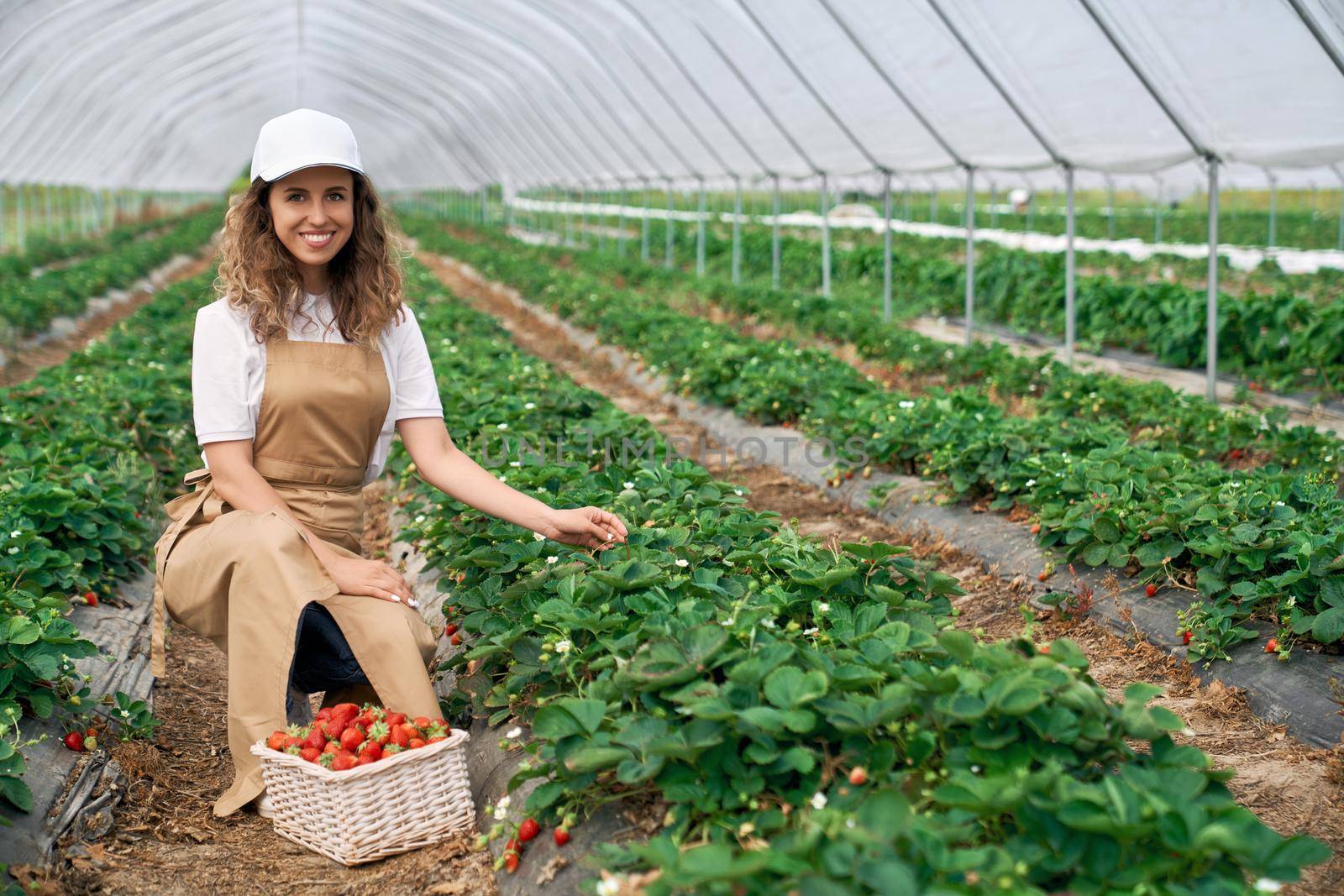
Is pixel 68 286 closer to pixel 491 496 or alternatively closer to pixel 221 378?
pixel 221 378

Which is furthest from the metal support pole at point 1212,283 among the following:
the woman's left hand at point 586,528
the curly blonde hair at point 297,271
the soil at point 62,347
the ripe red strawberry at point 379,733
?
the soil at point 62,347

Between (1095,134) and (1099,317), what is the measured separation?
7.00ft

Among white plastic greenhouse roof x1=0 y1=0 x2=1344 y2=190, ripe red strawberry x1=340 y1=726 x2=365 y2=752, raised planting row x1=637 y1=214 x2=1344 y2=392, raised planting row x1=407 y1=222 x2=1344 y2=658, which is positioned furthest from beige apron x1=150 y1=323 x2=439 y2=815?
raised planting row x1=637 y1=214 x2=1344 y2=392

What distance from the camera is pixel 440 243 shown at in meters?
25.0

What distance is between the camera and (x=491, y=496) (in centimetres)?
306

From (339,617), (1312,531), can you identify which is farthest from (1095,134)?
(339,617)

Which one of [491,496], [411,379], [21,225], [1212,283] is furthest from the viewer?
[21,225]

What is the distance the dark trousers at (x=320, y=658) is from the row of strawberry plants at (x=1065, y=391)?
3.52 m

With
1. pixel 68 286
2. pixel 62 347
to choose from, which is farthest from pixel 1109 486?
pixel 68 286

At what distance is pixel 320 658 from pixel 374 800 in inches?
20.0

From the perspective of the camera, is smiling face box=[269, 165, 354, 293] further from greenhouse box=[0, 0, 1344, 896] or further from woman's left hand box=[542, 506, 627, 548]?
woman's left hand box=[542, 506, 627, 548]

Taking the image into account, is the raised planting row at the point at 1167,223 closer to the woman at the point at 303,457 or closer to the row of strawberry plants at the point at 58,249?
the row of strawberry plants at the point at 58,249

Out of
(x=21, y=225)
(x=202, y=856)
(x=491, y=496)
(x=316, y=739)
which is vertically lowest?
(x=202, y=856)

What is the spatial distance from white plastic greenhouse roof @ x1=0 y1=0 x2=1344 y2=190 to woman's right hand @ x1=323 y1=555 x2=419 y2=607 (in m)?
5.23
